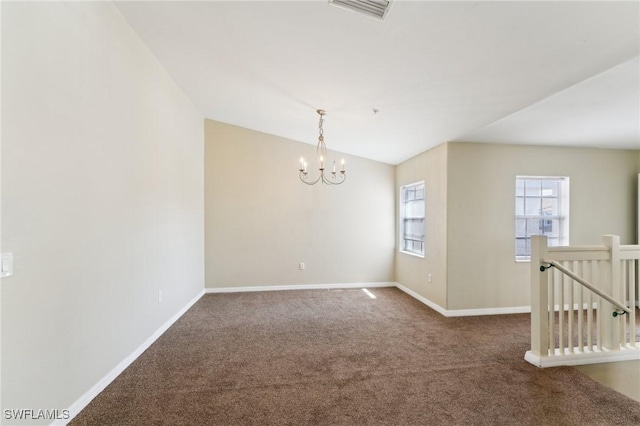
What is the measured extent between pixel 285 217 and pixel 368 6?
405 centimetres

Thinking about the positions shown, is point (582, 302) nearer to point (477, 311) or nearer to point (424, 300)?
point (477, 311)

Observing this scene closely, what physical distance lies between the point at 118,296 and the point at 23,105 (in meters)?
1.59

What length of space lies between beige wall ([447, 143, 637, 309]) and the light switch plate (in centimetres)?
427

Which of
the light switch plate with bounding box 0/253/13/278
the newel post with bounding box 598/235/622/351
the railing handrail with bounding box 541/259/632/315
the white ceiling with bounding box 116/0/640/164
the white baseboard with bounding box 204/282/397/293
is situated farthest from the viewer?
the white baseboard with bounding box 204/282/397/293

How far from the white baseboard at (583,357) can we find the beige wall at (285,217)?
10.8 ft

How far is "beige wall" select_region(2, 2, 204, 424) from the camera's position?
1634mm

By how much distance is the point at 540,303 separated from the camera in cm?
280

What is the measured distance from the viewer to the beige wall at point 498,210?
166 inches

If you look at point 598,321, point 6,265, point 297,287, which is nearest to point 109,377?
point 6,265

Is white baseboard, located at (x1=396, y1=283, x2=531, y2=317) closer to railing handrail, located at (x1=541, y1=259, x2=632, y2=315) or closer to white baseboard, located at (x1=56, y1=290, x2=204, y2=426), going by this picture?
railing handrail, located at (x1=541, y1=259, x2=632, y2=315)

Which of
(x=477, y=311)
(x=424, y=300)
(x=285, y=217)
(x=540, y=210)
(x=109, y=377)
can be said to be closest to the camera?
(x=109, y=377)

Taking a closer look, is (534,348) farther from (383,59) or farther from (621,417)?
(383,59)

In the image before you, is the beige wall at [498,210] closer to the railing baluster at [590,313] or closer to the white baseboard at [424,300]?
the white baseboard at [424,300]

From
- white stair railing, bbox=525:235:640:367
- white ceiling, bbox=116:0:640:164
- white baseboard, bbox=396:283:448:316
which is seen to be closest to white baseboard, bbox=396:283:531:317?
white baseboard, bbox=396:283:448:316
